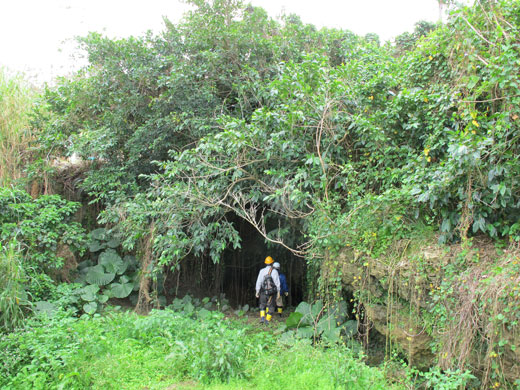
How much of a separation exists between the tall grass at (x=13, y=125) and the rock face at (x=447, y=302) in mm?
8302

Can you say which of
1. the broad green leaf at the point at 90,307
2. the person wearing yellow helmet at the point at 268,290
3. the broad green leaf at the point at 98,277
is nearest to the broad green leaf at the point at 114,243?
the broad green leaf at the point at 98,277

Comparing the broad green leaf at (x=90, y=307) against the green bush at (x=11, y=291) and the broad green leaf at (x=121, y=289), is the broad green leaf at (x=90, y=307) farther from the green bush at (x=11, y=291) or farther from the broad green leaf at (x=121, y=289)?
the green bush at (x=11, y=291)

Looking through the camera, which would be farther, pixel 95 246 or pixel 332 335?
pixel 95 246

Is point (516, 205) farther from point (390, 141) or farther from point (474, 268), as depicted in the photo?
point (390, 141)

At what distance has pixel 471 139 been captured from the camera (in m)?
4.56

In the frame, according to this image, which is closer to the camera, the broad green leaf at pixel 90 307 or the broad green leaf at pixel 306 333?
the broad green leaf at pixel 306 333

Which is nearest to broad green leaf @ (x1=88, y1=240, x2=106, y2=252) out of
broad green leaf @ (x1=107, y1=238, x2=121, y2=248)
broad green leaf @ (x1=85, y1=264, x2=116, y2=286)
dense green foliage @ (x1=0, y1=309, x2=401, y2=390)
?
broad green leaf @ (x1=107, y1=238, x2=121, y2=248)

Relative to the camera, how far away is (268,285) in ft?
27.6

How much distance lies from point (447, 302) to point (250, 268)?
7666 mm

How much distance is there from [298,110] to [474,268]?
11.9ft

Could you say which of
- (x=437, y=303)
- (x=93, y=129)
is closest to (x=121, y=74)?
(x=93, y=129)

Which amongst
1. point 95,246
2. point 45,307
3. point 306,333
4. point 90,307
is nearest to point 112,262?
point 95,246

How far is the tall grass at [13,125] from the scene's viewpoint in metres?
9.27

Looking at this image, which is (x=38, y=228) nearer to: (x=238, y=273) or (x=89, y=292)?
(x=89, y=292)
